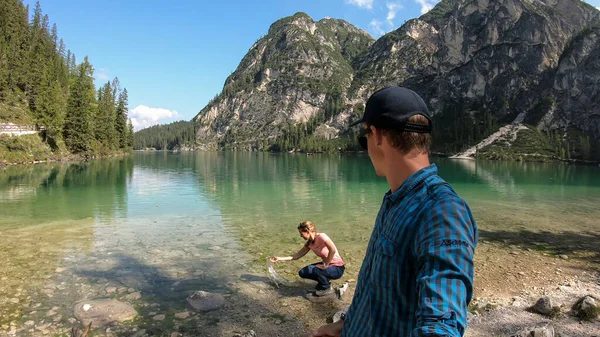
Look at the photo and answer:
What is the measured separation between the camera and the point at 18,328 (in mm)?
8016

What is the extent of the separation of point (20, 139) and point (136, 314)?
78.1 m

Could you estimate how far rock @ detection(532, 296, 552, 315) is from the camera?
28.5 feet

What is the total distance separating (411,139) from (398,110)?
192 millimetres

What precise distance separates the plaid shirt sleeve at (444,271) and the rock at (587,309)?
29.8 feet

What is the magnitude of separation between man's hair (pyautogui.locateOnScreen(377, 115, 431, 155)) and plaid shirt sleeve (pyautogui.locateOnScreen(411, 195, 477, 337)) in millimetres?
451

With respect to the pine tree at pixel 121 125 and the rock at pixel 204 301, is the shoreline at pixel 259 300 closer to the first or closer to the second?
the rock at pixel 204 301

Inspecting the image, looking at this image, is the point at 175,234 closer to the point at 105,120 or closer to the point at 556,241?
the point at 556,241

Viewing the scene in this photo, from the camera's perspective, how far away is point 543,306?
879cm

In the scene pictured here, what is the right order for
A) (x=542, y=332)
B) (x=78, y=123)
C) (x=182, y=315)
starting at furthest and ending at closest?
(x=78, y=123)
(x=182, y=315)
(x=542, y=332)

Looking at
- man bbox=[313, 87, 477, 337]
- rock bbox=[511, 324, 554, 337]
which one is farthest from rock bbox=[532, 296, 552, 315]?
man bbox=[313, 87, 477, 337]

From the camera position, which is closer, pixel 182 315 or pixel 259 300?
pixel 182 315

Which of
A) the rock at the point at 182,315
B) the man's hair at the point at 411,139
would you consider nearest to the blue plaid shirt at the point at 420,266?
the man's hair at the point at 411,139

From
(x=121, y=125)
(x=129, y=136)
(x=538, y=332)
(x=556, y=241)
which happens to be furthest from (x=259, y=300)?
(x=129, y=136)

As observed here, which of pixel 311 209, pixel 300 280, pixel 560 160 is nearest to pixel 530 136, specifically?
pixel 560 160
